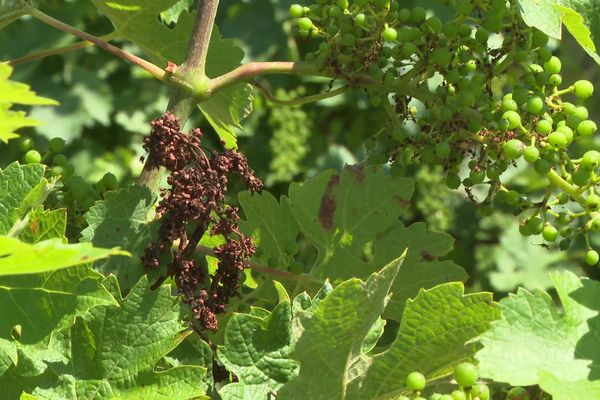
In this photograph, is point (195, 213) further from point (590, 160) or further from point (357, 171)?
point (590, 160)

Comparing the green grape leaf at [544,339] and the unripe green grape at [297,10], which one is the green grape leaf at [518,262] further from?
the green grape leaf at [544,339]

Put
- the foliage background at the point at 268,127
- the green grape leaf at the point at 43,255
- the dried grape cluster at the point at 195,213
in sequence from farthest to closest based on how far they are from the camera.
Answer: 1. the foliage background at the point at 268,127
2. the dried grape cluster at the point at 195,213
3. the green grape leaf at the point at 43,255

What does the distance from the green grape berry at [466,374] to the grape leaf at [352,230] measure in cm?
47

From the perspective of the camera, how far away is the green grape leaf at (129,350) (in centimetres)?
149

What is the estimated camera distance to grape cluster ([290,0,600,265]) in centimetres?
169

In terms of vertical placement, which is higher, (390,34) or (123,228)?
(390,34)

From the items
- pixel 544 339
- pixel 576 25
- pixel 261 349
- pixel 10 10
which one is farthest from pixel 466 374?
pixel 10 10

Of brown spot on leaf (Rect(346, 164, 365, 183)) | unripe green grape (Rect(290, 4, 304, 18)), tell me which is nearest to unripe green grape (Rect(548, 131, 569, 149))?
brown spot on leaf (Rect(346, 164, 365, 183))

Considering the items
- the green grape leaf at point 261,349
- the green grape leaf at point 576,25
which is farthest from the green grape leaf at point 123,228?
the green grape leaf at point 576,25

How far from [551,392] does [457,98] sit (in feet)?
1.96

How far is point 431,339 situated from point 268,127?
3.53 meters

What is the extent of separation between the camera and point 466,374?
53.5 inches

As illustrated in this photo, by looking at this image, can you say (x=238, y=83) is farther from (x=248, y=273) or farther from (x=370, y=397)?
(x=370, y=397)

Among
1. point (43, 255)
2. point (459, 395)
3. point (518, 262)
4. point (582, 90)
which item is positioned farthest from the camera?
point (518, 262)
